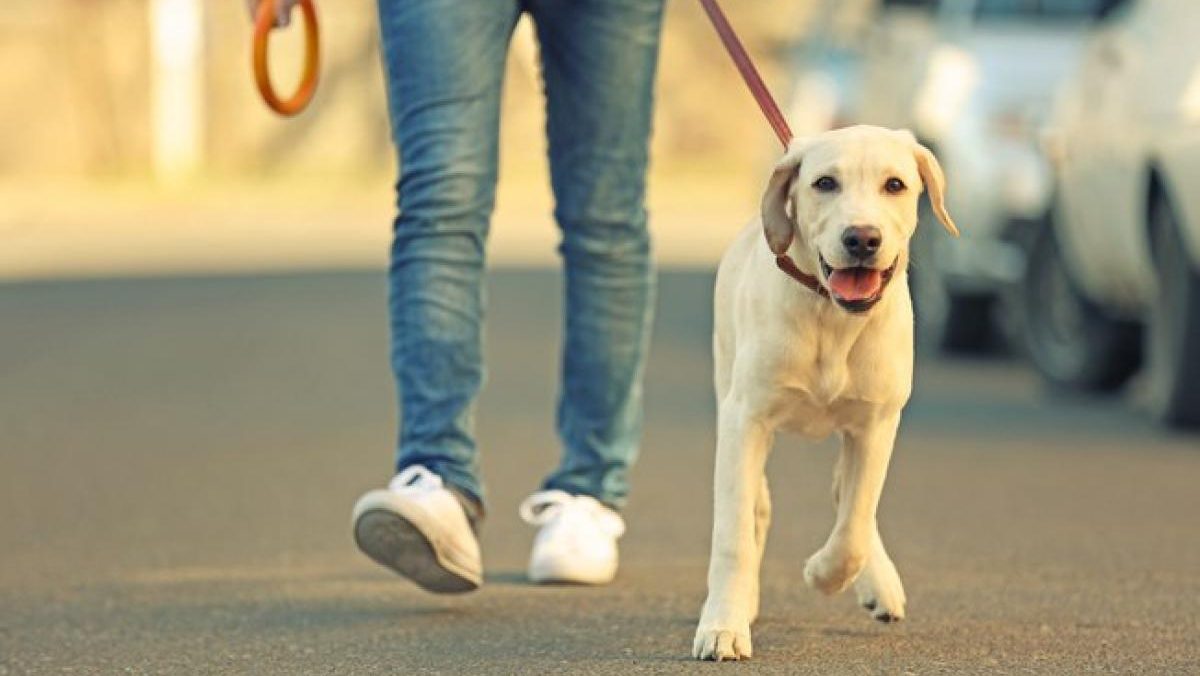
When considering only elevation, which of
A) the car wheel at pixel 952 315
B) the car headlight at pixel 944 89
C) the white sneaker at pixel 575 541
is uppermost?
the car headlight at pixel 944 89

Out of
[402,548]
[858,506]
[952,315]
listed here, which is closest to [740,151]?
[952,315]

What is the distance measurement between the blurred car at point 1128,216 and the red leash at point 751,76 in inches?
120

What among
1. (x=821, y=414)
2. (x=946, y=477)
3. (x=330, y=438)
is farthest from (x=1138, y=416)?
(x=821, y=414)

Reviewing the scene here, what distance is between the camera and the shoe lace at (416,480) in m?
5.75

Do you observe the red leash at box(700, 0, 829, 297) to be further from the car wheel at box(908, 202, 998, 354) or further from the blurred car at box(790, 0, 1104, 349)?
the car wheel at box(908, 202, 998, 354)

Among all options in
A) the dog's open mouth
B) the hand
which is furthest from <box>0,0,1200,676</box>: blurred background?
the hand

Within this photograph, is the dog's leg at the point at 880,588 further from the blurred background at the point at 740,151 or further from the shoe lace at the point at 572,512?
the blurred background at the point at 740,151

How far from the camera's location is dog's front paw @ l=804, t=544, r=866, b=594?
5.27 metres

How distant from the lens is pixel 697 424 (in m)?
10.0

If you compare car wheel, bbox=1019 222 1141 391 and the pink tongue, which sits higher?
the pink tongue

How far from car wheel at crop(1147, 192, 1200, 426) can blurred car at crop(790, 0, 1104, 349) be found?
1.44m

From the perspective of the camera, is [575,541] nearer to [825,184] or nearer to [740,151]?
[825,184]

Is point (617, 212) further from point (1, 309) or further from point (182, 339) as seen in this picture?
point (1, 309)

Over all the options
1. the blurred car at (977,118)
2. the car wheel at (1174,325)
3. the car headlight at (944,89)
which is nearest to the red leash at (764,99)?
the car wheel at (1174,325)
